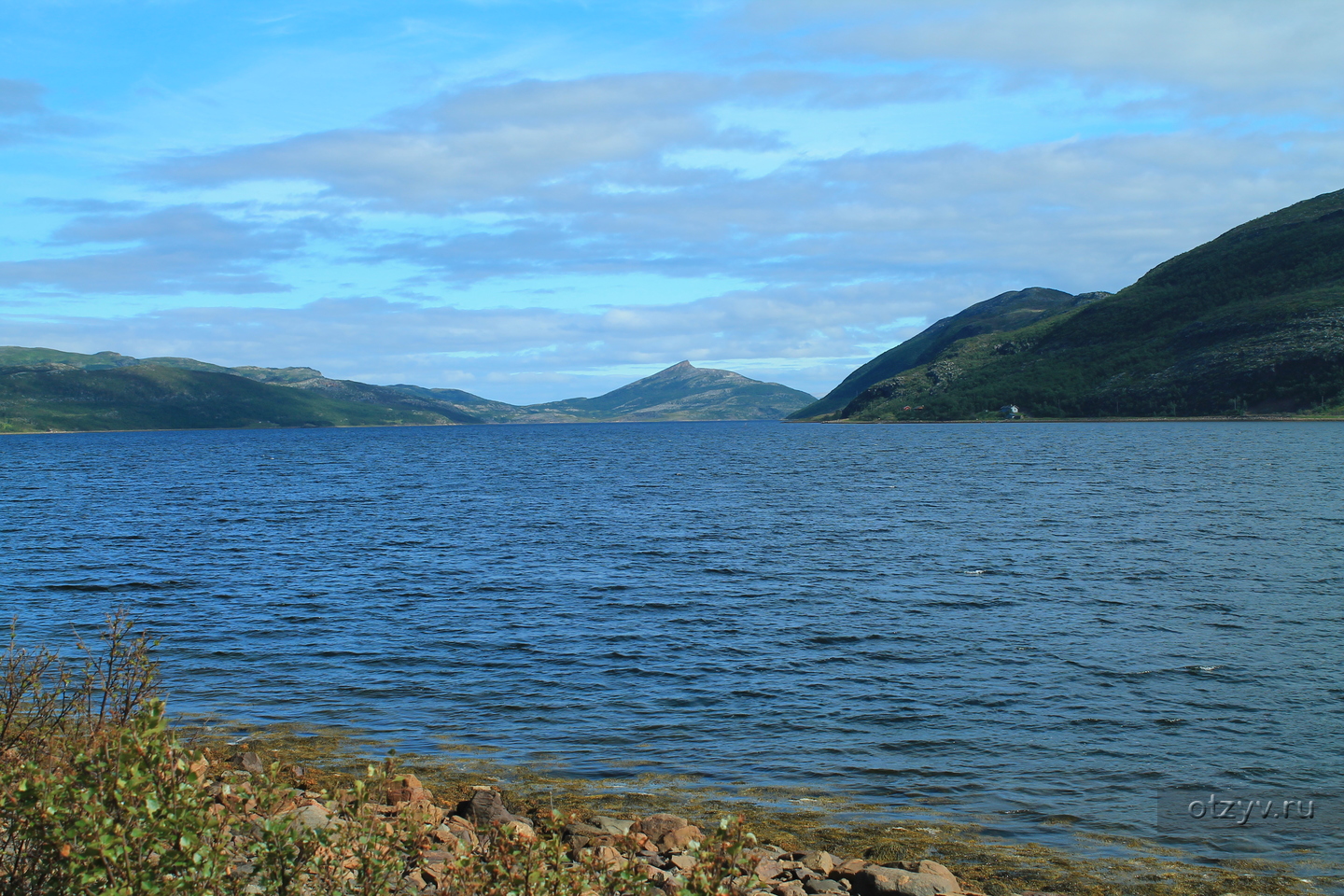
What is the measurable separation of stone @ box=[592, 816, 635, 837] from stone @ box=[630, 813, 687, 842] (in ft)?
0.81

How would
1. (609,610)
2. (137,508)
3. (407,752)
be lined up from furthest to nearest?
1. (137,508)
2. (609,610)
3. (407,752)

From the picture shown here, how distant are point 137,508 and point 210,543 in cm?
2773

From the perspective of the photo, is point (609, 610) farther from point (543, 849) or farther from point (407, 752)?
point (543, 849)

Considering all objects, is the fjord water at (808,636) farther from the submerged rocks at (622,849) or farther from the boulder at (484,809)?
the submerged rocks at (622,849)

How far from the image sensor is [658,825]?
14734mm

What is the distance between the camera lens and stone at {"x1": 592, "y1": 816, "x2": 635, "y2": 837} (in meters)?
14.6

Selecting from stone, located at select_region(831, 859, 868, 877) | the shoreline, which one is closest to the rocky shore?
stone, located at select_region(831, 859, 868, 877)

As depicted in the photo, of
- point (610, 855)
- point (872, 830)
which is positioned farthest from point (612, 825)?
point (872, 830)

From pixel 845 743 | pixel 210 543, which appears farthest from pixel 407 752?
pixel 210 543

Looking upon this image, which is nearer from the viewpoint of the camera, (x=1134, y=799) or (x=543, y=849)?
(x=543, y=849)

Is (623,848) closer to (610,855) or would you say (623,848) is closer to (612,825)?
(610,855)

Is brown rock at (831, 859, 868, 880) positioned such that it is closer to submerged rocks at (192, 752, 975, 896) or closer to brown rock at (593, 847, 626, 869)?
submerged rocks at (192, 752, 975, 896)

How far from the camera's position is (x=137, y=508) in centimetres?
7519

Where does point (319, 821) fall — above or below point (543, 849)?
below
